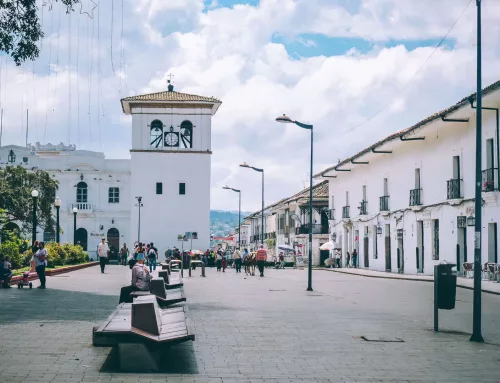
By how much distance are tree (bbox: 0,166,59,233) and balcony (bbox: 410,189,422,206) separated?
96.4ft

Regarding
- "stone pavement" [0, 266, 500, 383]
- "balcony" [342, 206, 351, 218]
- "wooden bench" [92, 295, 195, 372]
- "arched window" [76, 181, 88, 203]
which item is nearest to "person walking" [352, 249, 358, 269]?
"balcony" [342, 206, 351, 218]

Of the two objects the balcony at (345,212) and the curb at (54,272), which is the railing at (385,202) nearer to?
the balcony at (345,212)

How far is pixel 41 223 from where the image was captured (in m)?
61.6

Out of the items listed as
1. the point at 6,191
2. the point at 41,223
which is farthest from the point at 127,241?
the point at 6,191

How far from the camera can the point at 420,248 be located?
134ft

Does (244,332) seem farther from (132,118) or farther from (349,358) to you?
(132,118)

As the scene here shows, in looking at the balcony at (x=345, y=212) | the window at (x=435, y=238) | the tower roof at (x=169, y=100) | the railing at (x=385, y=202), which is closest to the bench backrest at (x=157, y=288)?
the window at (x=435, y=238)

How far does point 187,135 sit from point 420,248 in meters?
31.3

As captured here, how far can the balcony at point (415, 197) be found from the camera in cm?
4031

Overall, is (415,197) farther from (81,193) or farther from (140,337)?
(81,193)

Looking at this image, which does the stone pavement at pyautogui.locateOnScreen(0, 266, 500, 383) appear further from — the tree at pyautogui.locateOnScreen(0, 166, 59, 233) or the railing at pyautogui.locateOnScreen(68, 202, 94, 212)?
the railing at pyautogui.locateOnScreen(68, 202, 94, 212)

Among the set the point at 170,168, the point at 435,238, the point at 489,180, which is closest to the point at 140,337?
the point at 489,180

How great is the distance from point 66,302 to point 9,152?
5658 cm

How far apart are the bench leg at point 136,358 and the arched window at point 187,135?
193ft
